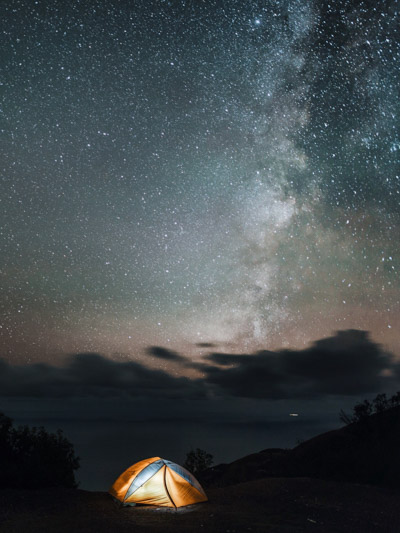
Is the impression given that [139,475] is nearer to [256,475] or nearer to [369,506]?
[369,506]

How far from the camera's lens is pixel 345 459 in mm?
16984

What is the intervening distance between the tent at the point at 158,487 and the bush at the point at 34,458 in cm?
336

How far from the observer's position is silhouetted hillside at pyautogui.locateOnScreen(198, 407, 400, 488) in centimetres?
1547

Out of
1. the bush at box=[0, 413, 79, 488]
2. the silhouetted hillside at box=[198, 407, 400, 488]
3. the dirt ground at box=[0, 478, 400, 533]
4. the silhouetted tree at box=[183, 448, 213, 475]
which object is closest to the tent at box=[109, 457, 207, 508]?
the dirt ground at box=[0, 478, 400, 533]

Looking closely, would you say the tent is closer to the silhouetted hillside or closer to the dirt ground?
the dirt ground

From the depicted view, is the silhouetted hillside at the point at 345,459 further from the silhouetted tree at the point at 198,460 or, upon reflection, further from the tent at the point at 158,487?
the tent at the point at 158,487

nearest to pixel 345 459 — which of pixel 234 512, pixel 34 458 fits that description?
pixel 234 512

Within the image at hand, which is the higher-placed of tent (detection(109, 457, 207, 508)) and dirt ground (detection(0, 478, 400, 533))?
tent (detection(109, 457, 207, 508))

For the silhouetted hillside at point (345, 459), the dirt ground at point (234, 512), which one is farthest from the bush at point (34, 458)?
the silhouetted hillside at point (345, 459)

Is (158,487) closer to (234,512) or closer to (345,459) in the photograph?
(234,512)

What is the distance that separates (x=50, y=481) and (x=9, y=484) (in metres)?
1.25

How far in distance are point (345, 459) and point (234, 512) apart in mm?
9576

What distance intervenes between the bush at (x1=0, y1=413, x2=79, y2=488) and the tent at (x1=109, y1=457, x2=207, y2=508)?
3361 millimetres

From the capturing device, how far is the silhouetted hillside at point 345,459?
50.8ft
